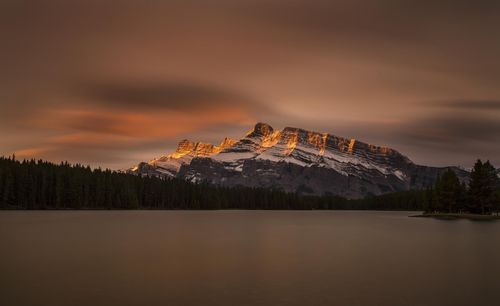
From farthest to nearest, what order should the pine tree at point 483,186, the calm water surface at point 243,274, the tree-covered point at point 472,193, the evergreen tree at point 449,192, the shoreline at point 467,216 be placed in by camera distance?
the evergreen tree at point 449,192 → the tree-covered point at point 472,193 → the pine tree at point 483,186 → the shoreline at point 467,216 → the calm water surface at point 243,274

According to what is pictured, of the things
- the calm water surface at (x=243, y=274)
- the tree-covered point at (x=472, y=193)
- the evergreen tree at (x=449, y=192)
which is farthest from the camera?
the evergreen tree at (x=449, y=192)

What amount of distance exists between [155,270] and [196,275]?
13.9 ft

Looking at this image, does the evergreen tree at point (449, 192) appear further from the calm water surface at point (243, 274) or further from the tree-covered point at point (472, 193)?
the calm water surface at point (243, 274)

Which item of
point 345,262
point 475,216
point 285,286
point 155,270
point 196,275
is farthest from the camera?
point 475,216

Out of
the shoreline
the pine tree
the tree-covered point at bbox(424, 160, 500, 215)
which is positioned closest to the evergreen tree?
the tree-covered point at bbox(424, 160, 500, 215)

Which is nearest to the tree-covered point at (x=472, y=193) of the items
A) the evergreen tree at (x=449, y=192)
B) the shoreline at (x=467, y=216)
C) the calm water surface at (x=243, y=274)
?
the evergreen tree at (x=449, y=192)

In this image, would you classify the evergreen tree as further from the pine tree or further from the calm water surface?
the calm water surface

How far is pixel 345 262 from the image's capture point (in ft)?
143

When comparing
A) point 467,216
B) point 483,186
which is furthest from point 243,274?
point 483,186

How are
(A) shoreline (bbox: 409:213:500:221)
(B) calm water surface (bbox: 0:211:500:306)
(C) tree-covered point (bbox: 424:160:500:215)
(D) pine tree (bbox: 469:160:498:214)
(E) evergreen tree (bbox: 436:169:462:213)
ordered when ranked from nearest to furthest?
(B) calm water surface (bbox: 0:211:500:306) < (A) shoreline (bbox: 409:213:500:221) < (D) pine tree (bbox: 469:160:498:214) < (C) tree-covered point (bbox: 424:160:500:215) < (E) evergreen tree (bbox: 436:169:462:213)

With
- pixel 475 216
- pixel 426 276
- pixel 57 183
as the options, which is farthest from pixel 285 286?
pixel 57 183

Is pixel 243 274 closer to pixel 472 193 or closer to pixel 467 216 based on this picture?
pixel 467 216

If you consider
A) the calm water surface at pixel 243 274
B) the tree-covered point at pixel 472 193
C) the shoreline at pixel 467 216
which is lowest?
the calm water surface at pixel 243 274

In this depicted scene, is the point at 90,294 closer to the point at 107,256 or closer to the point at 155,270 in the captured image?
the point at 155,270
